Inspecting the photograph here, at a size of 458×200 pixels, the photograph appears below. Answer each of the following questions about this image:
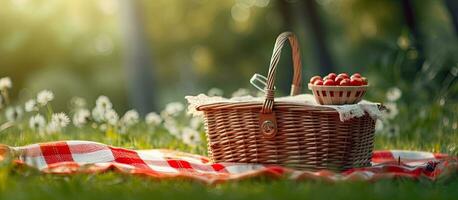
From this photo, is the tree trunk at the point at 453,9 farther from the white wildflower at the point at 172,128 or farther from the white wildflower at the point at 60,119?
the white wildflower at the point at 60,119

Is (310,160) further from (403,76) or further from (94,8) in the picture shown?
(94,8)

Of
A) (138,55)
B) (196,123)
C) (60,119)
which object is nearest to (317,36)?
(138,55)

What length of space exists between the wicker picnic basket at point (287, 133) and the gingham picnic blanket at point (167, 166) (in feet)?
0.39

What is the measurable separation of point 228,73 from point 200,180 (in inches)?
941

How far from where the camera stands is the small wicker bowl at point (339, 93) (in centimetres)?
411

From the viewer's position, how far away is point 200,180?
337 cm

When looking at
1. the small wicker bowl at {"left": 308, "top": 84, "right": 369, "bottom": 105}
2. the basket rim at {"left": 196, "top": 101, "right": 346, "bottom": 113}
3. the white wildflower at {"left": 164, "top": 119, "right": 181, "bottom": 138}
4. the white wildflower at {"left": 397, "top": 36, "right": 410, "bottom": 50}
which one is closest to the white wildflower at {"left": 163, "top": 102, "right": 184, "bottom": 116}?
the white wildflower at {"left": 164, "top": 119, "right": 181, "bottom": 138}

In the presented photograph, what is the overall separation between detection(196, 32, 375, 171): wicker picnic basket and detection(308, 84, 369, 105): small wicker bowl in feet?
0.39

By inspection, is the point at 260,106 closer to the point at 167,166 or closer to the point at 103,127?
the point at 167,166

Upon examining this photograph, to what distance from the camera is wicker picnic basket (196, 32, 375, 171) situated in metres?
3.99

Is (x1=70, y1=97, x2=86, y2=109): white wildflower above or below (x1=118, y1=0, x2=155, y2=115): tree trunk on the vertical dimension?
below

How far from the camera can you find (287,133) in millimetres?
4020

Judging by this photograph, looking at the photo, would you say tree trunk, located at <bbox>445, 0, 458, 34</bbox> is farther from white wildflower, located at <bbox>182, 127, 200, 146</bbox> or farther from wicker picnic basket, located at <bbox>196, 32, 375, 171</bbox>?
white wildflower, located at <bbox>182, 127, 200, 146</bbox>

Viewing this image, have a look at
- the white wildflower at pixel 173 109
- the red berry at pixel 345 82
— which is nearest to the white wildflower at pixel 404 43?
the white wildflower at pixel 173 109
